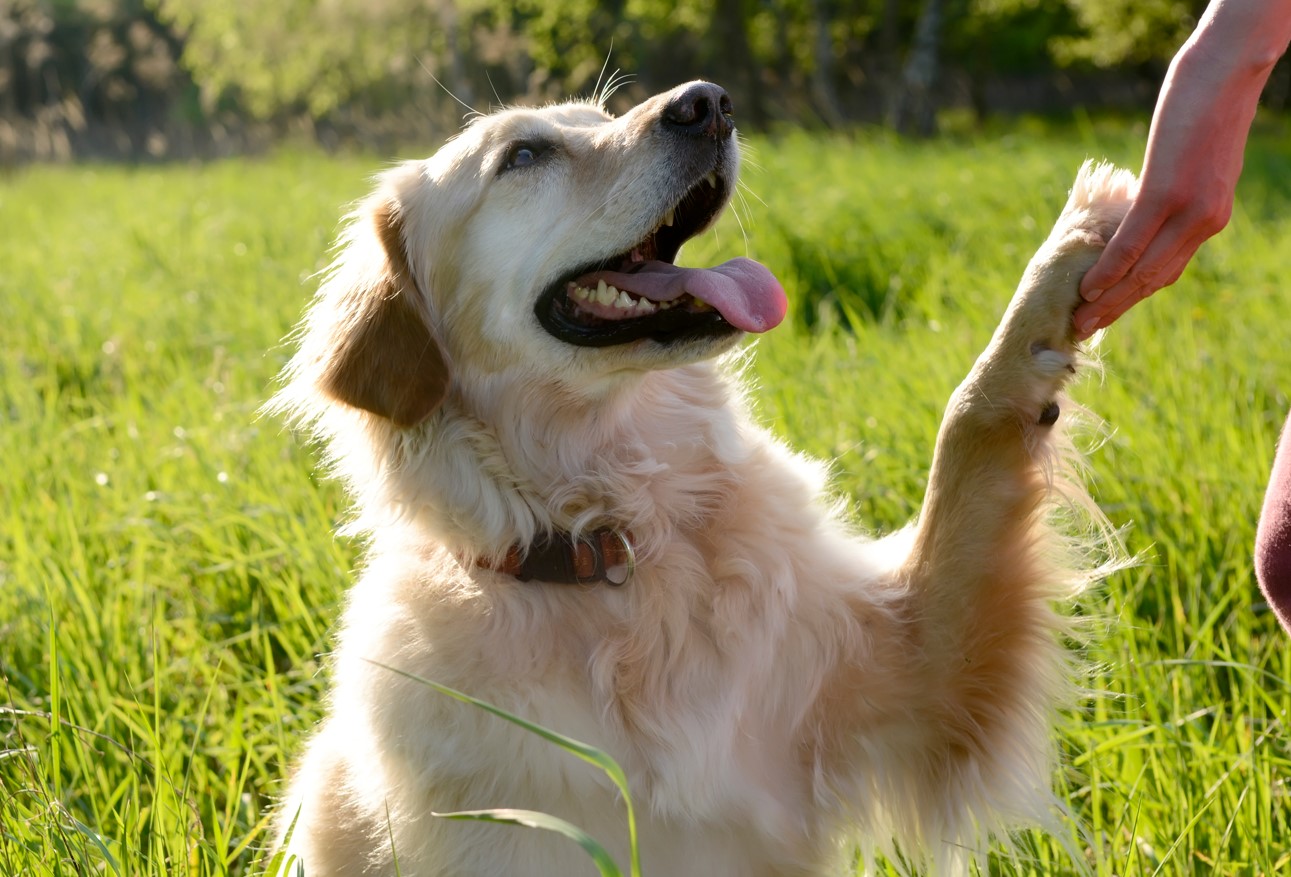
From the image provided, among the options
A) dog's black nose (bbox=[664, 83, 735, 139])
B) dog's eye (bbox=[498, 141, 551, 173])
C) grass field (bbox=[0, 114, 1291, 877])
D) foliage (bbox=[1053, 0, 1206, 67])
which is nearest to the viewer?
grass field (bbox=[0, 114, 1291, 877])

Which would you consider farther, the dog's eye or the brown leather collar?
the dog's eye

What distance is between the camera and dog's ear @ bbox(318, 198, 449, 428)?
7.36ft

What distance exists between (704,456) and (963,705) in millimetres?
674

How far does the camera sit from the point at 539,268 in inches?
95.5

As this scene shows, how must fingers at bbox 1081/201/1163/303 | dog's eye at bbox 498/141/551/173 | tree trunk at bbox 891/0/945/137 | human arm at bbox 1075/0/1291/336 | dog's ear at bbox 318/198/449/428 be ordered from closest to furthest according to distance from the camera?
1. human arm at bbox 1075/0/1291/336
2. fingers at bbox 1081/201/1163/303
3. dog's ear at bbox 318/198/449/428
4. dog's eye at bbox 498/141/551/173
5. tree trunk at bbox 891/0/945/137

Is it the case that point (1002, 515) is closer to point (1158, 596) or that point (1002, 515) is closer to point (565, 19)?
point (1158, 596)

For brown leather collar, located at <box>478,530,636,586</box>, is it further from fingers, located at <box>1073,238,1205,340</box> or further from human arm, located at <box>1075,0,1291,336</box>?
human arm, located at <box>1075,0,1291,336</box>

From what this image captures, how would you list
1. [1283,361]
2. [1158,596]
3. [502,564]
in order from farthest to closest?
[1283,361] → [1158,596] → [502,564]

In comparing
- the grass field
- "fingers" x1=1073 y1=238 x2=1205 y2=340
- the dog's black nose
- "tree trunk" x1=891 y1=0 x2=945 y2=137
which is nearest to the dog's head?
the dog's black nose

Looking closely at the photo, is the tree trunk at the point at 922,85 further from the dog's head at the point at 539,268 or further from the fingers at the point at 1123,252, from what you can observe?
the fingers at the point at 1123,252

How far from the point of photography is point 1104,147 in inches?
386

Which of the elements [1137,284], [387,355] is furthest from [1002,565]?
[387,355]

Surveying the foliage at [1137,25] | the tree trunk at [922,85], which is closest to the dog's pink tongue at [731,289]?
the tree trunk at [922,85]

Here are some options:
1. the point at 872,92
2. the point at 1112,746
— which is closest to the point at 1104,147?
the point at 1112,746
